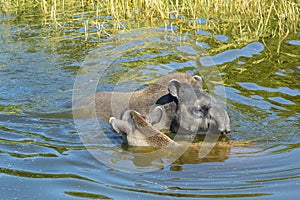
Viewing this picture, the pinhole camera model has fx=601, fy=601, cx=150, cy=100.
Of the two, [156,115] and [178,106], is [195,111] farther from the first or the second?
[156,115]

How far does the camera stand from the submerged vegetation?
46.9 ft

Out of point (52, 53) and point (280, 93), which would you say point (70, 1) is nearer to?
point (52, 53)

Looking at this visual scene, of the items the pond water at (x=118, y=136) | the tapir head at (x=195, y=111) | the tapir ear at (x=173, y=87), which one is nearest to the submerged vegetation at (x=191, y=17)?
the pond water at (x=118, y=136)

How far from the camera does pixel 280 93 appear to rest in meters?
10.2

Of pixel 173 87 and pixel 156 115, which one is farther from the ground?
pixel 173 87

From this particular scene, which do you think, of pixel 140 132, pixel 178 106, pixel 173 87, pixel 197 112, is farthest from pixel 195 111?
pixel 140 132

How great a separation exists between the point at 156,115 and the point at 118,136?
629 millimetres

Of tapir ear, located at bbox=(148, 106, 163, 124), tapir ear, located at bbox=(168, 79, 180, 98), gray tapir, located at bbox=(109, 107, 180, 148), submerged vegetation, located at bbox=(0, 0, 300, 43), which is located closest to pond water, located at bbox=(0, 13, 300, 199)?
gray tapir, located at bbox=(109, 107, 180, 148)

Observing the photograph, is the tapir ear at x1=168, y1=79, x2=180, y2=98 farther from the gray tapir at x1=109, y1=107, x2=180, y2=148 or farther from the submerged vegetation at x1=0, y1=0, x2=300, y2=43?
the submerged vegetation at x1=0, y1=0, x2=300, y2=43

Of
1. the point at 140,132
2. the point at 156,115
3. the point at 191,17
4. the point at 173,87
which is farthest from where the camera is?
the point at 191,17

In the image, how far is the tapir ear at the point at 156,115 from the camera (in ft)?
28.4

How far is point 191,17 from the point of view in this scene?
1553cm

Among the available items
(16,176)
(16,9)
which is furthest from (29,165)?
(16,9)

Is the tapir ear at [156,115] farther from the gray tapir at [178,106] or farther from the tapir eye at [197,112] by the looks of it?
the tapir eye at [197,112]
